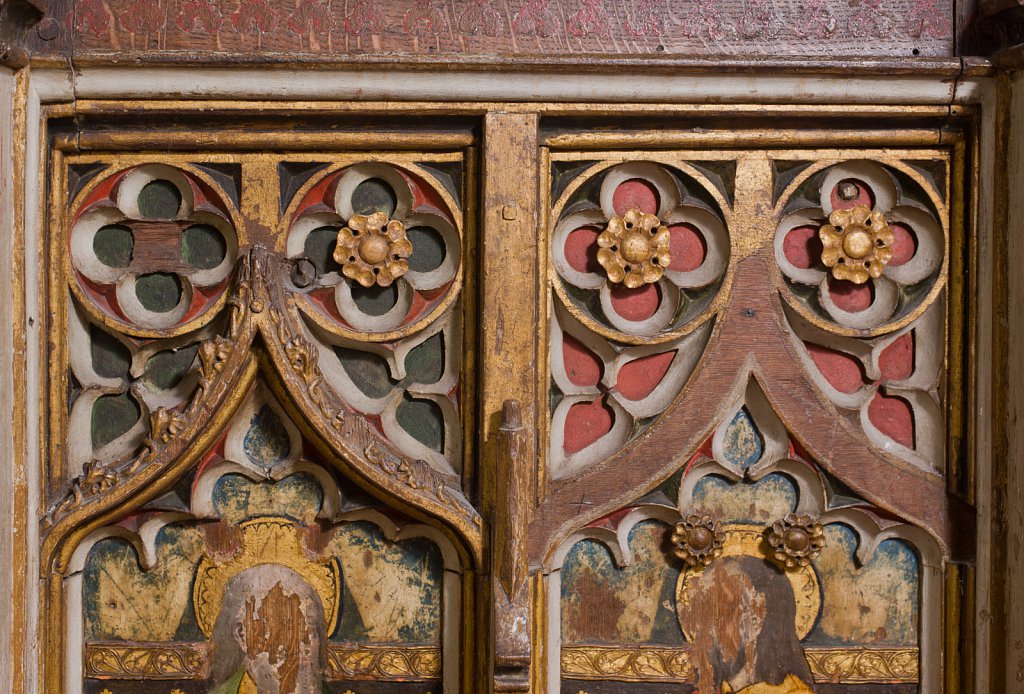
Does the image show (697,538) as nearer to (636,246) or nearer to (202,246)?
(636,246)

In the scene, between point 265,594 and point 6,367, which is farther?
point 265,594

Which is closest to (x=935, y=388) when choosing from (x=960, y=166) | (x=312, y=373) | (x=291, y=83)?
(x=960, y=166)

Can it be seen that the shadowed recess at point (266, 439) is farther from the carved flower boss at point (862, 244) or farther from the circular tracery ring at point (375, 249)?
the carved flower boss at point (862, 244)

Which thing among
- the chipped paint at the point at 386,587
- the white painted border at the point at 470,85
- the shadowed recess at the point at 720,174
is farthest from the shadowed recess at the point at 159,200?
the shadowed recess at the point at 720,174

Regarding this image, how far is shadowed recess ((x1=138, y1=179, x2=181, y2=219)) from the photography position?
2.37 m

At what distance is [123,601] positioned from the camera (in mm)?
2387

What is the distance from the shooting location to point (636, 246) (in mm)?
2322

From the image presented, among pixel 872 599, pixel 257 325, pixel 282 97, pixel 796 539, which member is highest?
pixel 282 97

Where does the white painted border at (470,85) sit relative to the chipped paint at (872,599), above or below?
above

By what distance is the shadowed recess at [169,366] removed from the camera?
2.36m

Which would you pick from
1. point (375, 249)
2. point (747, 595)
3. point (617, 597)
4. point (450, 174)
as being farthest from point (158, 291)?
point (747, 595)

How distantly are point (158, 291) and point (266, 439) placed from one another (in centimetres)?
42

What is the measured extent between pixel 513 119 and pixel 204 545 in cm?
121

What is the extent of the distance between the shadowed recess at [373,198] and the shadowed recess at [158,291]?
17.8 inches
